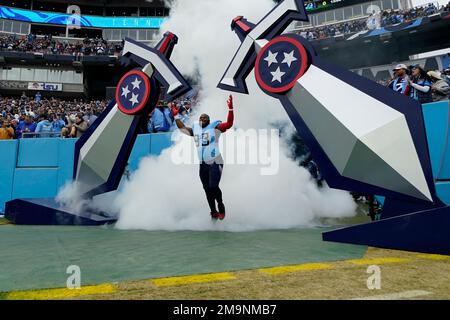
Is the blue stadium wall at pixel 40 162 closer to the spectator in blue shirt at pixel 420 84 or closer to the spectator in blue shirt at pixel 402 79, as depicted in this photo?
the spectator in blue shirt at pixel 402 79

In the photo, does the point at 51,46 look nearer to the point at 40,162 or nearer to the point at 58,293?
the point at 40,162

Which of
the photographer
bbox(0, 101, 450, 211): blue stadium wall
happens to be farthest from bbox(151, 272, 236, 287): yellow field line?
the photographer

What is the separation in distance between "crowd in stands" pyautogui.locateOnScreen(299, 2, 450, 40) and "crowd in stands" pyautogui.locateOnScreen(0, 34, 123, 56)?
21.1 m

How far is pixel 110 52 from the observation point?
116 ft

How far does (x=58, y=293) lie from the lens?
1.76 meters

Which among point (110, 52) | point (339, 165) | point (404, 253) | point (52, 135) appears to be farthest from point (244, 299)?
point (110, 52)

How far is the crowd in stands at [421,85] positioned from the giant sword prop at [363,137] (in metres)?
1.93

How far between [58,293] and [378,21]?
33454 millimetres

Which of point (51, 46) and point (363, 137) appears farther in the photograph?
point (51, 46)

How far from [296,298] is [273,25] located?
3.75 meters

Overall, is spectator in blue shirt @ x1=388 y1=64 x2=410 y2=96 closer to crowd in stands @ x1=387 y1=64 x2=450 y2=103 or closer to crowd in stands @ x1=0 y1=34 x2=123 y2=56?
crowd in stands @ x1=387 y1=64 x2=450 y2=103

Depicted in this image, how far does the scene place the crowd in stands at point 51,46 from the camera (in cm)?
3400

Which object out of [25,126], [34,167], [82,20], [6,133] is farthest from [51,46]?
[34,167]

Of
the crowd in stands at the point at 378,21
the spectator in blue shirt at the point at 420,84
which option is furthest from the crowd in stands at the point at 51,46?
the spectator in blue shirt at the point at 420,84
